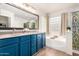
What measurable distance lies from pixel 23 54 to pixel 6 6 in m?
0.97

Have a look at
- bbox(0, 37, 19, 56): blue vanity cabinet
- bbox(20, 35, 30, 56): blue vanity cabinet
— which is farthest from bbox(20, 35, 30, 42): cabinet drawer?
bbox(0, 37, 19, 56): blue vanity cabinet

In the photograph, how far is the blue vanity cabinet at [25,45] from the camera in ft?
6.00

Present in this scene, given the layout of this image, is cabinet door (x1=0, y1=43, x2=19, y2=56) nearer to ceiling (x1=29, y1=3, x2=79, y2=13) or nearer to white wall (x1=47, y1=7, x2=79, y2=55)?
ceiling (x1=29, y1=3, x2=79, y2=13)

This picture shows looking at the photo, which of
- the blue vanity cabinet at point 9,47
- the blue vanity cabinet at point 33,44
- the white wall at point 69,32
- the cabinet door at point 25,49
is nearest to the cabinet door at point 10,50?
the blue vanity cabinet at point 9,47

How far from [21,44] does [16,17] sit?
1.95 feet

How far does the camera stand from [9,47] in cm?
158

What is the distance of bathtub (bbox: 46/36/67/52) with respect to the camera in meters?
2.01

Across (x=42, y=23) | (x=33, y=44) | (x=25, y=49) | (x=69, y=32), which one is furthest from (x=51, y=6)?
(x=25, y=49)

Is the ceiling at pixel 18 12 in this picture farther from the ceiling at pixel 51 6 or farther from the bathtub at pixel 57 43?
the bathtub at pixel 57 43

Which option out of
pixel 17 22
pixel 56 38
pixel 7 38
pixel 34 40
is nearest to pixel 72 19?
pixel 56 38

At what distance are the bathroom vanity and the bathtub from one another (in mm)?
121

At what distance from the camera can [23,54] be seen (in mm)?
1860

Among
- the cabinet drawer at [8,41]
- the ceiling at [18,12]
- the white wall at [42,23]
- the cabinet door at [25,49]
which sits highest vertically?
the ceiling at [18,12]

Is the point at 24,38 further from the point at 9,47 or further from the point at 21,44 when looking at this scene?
the point at 9,47
